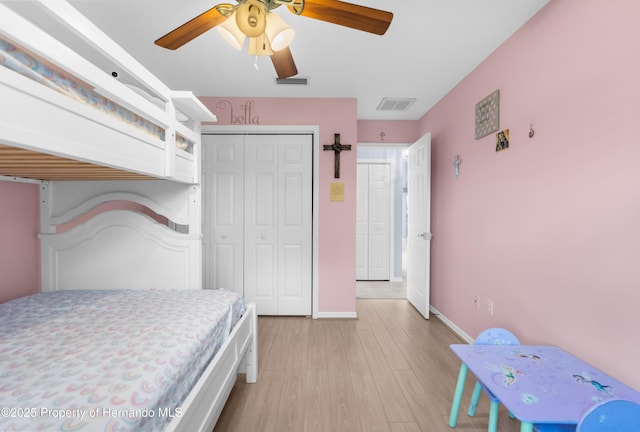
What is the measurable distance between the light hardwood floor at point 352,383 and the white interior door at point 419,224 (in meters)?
0.48

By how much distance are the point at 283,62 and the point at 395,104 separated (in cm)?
189

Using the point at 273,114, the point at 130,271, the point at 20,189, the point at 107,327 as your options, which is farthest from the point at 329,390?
the point at 273,114

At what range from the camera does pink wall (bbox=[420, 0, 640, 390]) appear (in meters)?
1.23

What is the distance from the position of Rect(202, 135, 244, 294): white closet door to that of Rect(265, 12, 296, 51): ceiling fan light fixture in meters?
1.77

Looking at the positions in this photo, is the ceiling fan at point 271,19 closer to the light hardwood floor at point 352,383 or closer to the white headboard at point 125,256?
the white headboard at point 125,256

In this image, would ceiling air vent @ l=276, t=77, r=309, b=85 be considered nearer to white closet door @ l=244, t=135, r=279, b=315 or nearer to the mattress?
white closet door @ l=244, t=135, r=279, b=315

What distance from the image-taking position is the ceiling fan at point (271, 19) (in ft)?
3.93

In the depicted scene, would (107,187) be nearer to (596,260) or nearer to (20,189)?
(20,189)

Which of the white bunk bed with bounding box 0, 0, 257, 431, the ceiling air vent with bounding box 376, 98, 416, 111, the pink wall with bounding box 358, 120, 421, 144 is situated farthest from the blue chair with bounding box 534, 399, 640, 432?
the pink wall with bounding box 358, 120, 421, 144

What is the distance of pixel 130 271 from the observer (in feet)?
6.09

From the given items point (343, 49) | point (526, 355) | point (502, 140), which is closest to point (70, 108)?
point (343, 49)

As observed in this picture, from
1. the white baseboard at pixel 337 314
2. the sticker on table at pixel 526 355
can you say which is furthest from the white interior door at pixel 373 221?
the sticker on table at pixel 526 355

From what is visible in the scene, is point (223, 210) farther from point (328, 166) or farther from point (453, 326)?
point (453, 326)

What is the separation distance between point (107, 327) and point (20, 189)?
126cm
